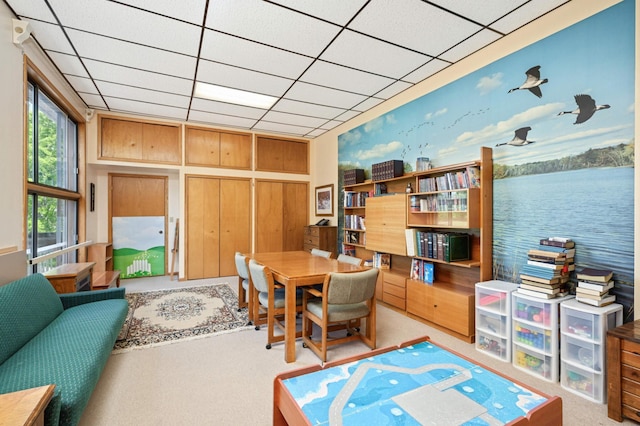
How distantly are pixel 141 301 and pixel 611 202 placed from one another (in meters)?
5.51

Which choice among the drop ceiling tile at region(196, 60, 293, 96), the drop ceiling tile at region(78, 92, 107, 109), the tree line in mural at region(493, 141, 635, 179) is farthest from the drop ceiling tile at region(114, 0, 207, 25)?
the tree line in mural at region(493, 141, 635, 179)

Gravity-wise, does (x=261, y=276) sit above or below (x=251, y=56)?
below

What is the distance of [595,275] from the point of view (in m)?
2.18

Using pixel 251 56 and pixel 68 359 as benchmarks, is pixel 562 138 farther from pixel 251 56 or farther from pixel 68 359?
pixel 68 359

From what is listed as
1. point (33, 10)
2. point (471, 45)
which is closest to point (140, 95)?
point (33, 10)

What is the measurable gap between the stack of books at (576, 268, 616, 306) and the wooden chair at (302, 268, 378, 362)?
5.09 feet

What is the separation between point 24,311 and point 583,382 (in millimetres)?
4093

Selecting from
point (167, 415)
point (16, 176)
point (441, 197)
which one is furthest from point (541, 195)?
point (16, 176)

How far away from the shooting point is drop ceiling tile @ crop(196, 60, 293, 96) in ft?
11.7

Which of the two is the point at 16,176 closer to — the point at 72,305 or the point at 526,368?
the point at 72,305

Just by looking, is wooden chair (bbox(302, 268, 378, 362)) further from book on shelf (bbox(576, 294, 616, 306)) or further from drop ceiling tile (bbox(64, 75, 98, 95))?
drop ceiling tile (bbox(64, 75, 98, 95))

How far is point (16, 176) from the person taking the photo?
2.77 metres

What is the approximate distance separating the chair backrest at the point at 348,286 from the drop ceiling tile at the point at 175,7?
2569 millimetres

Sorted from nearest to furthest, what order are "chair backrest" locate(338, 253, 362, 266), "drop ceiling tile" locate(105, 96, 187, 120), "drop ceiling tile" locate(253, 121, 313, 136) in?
"chair backrest" locate(338, 253, 362, 266) < "drop ceiling tile" locate(105, 96, 187, 120) < "drop ceiling tile" locate(253, 121, 313, 136)
